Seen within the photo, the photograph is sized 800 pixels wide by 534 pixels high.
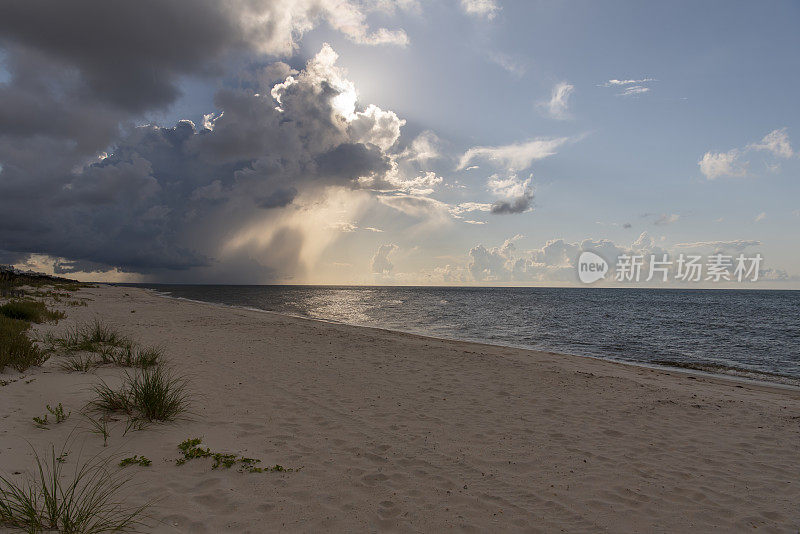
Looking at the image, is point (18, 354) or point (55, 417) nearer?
point (55, 417)

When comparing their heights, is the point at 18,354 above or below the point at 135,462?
above

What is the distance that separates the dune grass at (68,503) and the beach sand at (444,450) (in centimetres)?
27

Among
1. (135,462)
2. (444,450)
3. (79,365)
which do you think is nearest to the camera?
(135,462)

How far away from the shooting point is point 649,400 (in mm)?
10562

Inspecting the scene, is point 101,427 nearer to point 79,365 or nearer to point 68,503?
point 68,503

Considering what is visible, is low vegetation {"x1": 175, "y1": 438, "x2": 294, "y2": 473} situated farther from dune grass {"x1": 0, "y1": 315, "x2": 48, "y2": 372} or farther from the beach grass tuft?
dune grass {"x1": 0, "y1": 315, "x2": 48, "y2": 372}

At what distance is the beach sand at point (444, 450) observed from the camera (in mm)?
4766

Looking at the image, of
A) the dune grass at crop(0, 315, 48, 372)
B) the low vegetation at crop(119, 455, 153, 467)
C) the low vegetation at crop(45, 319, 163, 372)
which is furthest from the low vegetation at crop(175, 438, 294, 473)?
the dune grass at crop(0, 315, 48, 372)

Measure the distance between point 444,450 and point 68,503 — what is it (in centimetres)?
521

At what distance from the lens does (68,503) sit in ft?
12.7

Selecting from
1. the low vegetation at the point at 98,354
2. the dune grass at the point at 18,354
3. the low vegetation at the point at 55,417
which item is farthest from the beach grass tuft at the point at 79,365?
the low vegetation at the point at 55,417

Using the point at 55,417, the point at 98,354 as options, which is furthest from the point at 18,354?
the point at 55,417

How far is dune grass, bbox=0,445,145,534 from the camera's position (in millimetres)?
3518

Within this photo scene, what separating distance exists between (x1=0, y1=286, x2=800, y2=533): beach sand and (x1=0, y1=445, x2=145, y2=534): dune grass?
0.27m
